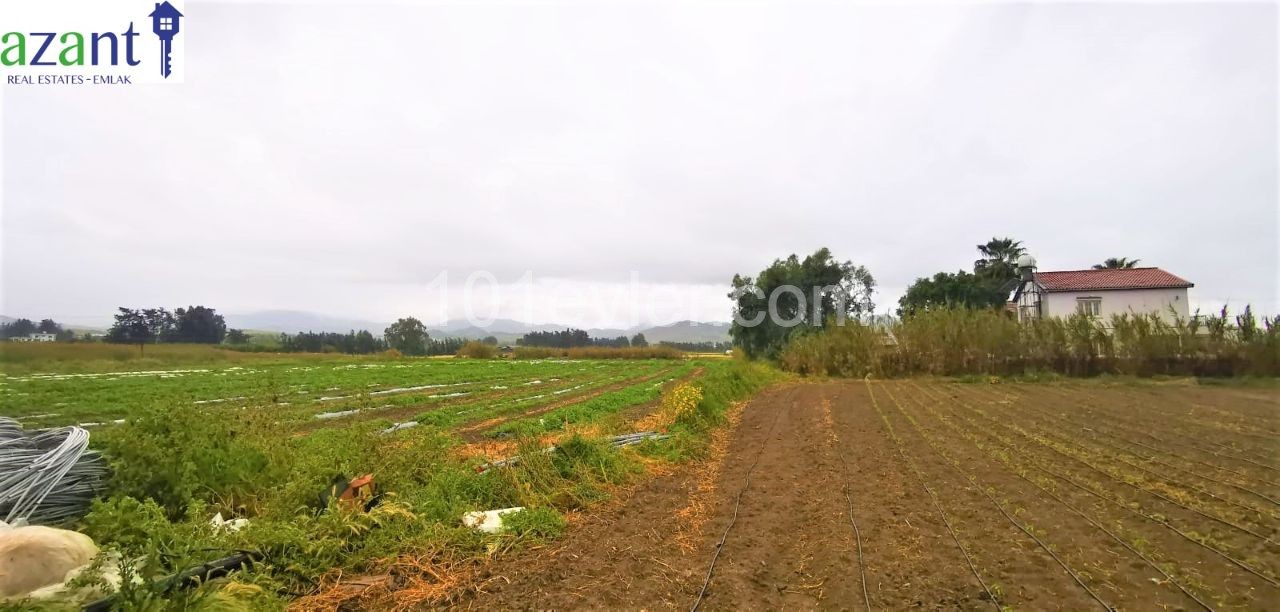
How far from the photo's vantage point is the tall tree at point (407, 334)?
65.2 meters

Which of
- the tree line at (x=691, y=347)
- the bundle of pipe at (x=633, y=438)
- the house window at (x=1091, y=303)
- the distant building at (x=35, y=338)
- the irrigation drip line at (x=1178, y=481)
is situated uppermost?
the house window at (x=1091, y=303)

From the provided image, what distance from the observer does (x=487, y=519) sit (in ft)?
15.7

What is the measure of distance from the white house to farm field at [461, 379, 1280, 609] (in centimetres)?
2029

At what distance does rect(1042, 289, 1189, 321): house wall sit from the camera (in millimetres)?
25500

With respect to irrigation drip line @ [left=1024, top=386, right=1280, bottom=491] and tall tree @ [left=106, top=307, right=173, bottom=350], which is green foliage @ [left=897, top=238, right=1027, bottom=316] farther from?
tall tree @ [left=106, top=307, right=173, bottom=350]

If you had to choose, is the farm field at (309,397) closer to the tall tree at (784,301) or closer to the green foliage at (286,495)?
the green foliage at (286,495)

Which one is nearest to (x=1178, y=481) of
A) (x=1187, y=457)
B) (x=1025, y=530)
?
(x=1187, y=457)

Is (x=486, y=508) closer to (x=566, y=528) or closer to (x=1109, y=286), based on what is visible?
(x=566, y=528)

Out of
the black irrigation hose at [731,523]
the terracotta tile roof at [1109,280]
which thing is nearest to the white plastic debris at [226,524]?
the black irrigation hose at [731,523]

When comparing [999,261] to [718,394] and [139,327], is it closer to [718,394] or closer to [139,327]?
[718,394]

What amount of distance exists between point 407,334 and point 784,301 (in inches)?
1843

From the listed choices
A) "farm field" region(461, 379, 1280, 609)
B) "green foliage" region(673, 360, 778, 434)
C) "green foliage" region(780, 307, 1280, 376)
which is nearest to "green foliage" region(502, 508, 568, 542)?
"farm field" region(461, 379, 1280, 609)

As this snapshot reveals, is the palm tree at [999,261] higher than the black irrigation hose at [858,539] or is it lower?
higher

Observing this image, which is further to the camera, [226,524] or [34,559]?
[226,524]
